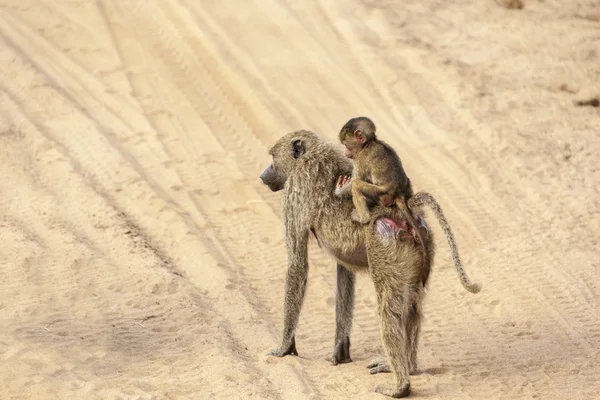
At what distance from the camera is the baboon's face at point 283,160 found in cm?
851

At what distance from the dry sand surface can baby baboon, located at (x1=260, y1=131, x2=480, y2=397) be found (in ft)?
1.12

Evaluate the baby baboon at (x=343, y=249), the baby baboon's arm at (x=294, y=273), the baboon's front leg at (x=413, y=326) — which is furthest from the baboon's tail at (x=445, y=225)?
the baby baboon's arm at (x=294, y=273)

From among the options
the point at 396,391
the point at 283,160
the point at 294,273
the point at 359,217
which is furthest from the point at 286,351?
the point at 283,160

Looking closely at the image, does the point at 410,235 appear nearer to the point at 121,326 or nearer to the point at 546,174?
the point at 121,326

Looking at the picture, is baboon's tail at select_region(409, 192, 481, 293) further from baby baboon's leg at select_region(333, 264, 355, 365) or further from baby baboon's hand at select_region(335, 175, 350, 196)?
baby baboon's leg at select_region(333, 264, 355, 365)

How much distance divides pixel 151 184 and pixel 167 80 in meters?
2.42

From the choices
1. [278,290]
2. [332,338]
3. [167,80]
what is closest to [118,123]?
[167,80]

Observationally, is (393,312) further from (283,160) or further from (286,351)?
(283,160)

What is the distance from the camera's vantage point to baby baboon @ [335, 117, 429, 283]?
25.4ft

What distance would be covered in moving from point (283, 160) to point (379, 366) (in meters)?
1.81

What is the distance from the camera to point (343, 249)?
8109 mm

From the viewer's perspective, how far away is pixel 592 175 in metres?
12.9

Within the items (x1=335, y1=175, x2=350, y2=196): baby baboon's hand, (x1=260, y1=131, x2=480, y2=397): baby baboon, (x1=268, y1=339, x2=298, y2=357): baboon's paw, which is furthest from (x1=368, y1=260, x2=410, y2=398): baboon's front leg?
(x1=268, y1=339, x2=298, y2=357): baboon's paw

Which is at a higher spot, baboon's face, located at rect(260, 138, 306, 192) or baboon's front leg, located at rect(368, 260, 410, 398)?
baboon's face, located at rect(260, 138, 306, 192)
